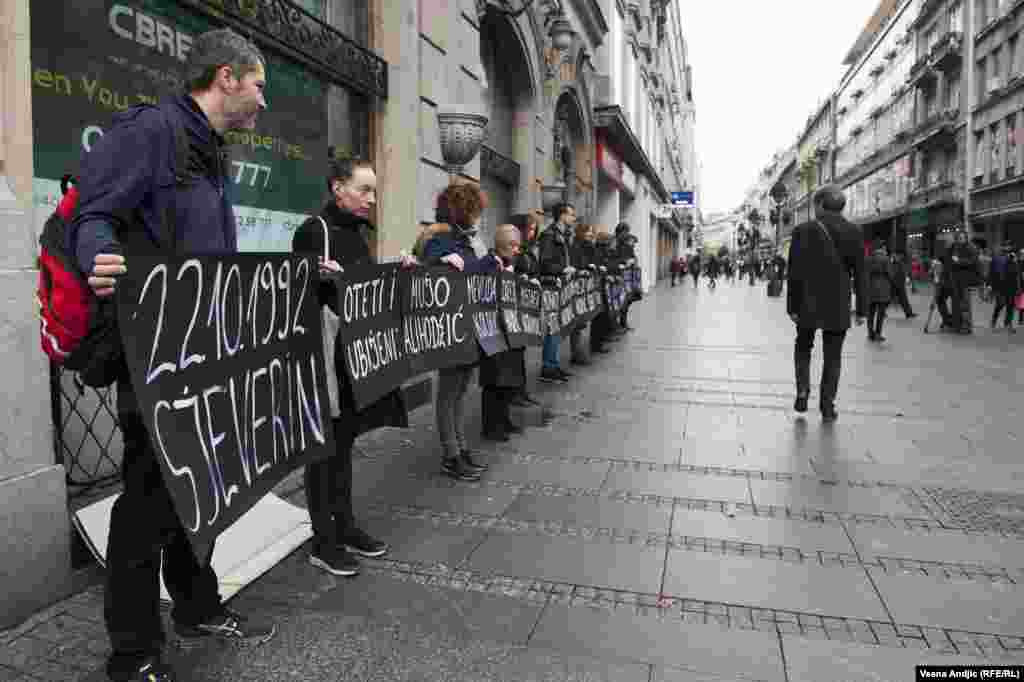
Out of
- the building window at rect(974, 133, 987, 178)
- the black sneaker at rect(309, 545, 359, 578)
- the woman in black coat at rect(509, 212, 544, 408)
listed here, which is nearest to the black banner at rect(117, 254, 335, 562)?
the black sneaker at rect(309, 545, 359, 578)

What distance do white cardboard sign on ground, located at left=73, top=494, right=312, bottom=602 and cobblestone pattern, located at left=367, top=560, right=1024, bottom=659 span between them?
0.46m

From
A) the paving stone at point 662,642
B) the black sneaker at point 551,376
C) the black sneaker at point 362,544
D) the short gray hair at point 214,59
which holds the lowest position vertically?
the paving stone at point 662,642

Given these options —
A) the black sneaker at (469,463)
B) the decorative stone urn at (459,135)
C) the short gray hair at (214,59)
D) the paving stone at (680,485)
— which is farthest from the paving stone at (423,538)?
the decorative stone urn at (459,135)

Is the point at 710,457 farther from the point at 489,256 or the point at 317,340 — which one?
the point at 317,340

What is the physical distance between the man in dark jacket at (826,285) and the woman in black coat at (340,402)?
4.66 metres

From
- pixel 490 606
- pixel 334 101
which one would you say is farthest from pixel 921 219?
pixel 490 606

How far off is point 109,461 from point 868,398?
6929mm

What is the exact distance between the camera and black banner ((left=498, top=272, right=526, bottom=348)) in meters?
6.20

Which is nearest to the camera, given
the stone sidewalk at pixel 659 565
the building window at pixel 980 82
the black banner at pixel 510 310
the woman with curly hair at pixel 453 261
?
the stone sidewalk at pixel 659 565

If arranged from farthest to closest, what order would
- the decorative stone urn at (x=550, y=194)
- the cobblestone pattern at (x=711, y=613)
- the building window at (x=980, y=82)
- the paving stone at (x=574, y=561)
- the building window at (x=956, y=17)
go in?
the building window at (x=956, y=17) → the building window at (x=980, y=82) → the decorative stone urn at (x=550, y=194) → the paving stone at (x=574, y=561) → the cobblestone pattern at (x=711, y=613)

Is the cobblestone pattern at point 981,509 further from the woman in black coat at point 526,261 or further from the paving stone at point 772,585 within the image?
the woman in black coat at point 526,261

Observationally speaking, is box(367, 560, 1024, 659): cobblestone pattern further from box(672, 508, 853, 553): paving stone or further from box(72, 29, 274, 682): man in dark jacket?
box(72, 29, 274, 682): man in dark jacket

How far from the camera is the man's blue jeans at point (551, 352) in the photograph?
8.88 m

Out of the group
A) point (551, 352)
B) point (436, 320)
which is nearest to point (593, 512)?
point (436, 320)
